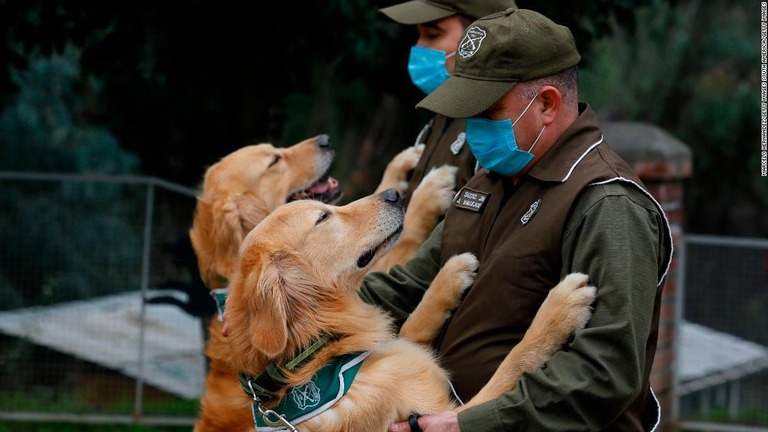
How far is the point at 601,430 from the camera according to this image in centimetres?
304

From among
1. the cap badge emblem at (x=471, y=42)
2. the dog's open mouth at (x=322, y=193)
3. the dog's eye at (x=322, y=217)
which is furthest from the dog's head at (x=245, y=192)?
the cap badge emblem at (x=471, y=42)

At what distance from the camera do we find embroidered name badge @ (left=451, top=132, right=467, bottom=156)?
4.46m

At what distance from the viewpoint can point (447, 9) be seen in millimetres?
4570

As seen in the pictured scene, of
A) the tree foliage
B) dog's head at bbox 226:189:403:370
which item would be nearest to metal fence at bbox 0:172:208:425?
dog's head at bbox 226:189:403:370

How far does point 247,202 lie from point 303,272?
1518 millimetres

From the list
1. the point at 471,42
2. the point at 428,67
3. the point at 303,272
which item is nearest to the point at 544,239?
the point at 471,42

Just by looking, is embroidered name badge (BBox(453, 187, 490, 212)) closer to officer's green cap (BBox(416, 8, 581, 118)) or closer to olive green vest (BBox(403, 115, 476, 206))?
officer's green cap (BBox(416, 8, 581, 118))

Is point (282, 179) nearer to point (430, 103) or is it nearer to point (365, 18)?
point (365, 18)

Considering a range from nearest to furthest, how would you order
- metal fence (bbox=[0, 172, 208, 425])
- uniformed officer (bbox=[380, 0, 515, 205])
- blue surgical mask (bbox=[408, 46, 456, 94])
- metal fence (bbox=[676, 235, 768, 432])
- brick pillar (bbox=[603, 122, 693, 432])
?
uniformed officer (bbox=[380, 0, 515, 205])
blue surgical mask (bbox=[408, 46, 456, 94])
brick pillar (bbox=[603, 122, 693, 432])
metal fence (bbox=[676, 235, 768, 432])
metal fence (bbox=[0, 172, 208, 425])

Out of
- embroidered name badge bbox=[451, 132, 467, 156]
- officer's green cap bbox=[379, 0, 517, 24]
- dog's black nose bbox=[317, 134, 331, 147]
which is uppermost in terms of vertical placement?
officer's green cap bbox=[379, 0, 517, 24]

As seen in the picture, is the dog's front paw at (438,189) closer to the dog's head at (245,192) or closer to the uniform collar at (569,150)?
the dog's head at (245,192)

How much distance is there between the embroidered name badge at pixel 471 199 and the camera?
3473 millimetres

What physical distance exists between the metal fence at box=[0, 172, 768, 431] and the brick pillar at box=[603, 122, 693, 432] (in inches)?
8.8

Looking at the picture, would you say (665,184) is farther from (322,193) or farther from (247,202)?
(247,202)
